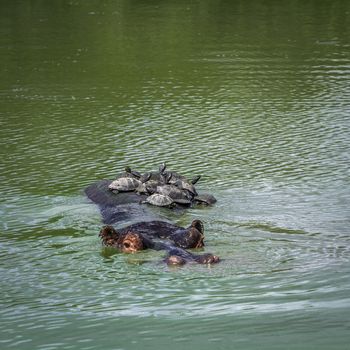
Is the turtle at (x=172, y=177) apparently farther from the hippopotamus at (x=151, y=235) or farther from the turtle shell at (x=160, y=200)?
the hippopotamus at (x=151, y=235)

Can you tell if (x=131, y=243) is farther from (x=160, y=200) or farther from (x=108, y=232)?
(x=160, y=200)

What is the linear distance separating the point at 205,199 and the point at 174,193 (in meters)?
0.35

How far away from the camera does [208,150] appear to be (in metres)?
13.7

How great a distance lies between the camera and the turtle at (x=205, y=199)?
11.0 metres

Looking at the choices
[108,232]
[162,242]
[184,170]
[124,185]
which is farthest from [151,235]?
[184,170]

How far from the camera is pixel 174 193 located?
10906 mm

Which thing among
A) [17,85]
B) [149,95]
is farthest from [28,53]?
[149,95]

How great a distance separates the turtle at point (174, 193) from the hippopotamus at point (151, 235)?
32cm

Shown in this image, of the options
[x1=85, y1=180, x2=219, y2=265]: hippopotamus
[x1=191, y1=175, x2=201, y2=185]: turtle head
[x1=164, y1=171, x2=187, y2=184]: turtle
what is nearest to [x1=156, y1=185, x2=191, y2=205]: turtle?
[x1=164, y1=171, x2=187, y2=184]: turtle

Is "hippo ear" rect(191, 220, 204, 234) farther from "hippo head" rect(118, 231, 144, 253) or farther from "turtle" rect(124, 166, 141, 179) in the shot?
"turtle" rect(124, 166, 141, 179)

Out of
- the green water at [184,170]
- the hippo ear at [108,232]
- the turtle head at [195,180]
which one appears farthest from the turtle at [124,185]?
the hippo ear at [108,232]

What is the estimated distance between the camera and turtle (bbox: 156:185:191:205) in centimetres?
1086

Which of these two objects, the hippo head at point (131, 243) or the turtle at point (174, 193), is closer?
the hippo head at point (131, 243)

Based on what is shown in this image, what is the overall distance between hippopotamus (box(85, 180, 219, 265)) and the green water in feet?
0.44
